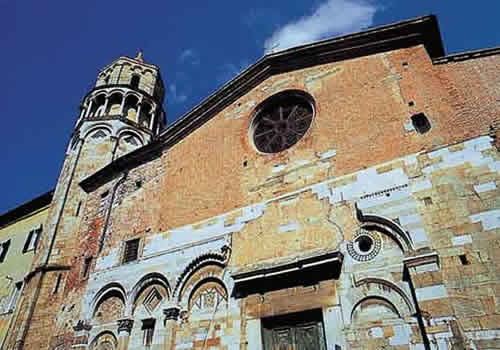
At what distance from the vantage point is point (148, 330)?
917 cm

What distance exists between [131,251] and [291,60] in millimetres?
6988

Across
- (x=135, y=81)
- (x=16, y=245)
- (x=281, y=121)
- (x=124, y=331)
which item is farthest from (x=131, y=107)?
(x=124, y=331)

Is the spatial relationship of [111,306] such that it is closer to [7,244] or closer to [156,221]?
[156,221]

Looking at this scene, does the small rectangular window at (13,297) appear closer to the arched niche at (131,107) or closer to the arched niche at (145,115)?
the arched niche at (131,107)

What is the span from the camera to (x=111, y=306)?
1027 cm

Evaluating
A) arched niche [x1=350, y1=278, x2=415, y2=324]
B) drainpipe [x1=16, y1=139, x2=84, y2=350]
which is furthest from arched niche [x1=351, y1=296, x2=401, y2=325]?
drainpipe [x1=16, y1=139, x2=84, y2=350]

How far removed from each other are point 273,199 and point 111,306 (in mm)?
5332

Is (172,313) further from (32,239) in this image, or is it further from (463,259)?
(32,239)

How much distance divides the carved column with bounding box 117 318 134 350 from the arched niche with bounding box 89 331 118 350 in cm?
23

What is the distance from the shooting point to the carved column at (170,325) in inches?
337

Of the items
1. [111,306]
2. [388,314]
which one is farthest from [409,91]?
[111,306]

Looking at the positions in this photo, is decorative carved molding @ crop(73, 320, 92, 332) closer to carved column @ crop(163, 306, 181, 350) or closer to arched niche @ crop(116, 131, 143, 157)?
carved column @ crop(163, 306, 181, 350)

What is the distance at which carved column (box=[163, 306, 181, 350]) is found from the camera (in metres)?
8.56

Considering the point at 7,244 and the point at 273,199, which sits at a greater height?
the point at 7,244
